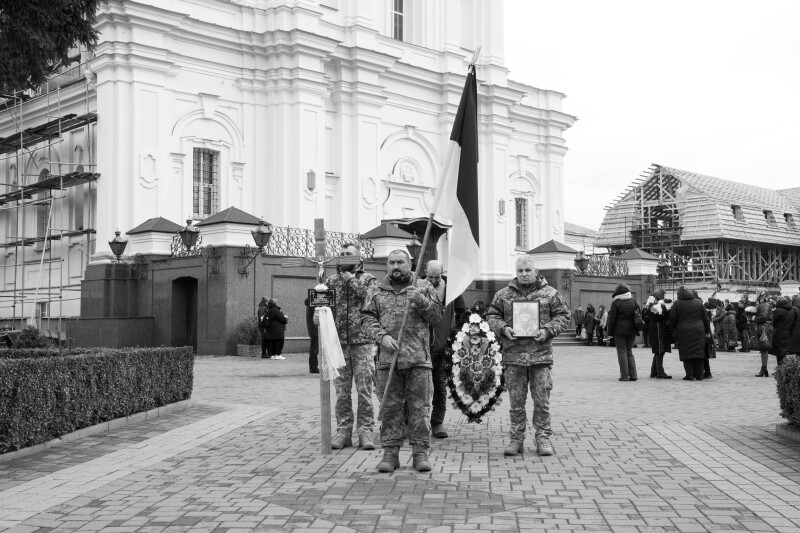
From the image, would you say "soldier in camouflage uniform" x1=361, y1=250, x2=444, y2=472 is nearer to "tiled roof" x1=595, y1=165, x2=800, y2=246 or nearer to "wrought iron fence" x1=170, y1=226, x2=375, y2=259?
"wrought iron fence" x1=170, y1=226, x2=375, y2=259

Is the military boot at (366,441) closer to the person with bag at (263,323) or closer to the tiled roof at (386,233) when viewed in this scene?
the person with bag at (263,323)

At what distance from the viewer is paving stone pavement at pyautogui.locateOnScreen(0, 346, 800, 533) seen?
6812mm

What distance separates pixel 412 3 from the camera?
4231cm

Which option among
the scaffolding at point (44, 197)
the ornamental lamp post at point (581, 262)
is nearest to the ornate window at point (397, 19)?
the ornamental lamp post at point (581, 262)

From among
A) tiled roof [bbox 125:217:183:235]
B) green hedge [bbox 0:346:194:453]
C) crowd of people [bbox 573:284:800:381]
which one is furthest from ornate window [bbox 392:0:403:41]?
green hedge [bbox 0:346:194:453]

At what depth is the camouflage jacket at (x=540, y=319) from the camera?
988 cm

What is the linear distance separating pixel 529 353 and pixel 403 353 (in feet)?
5.49

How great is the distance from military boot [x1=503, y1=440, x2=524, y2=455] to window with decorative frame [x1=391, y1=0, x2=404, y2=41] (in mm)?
34506

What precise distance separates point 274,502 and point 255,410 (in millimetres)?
6166

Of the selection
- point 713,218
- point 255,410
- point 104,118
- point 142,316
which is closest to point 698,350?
point 255,410

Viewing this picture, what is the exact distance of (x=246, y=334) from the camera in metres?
26.1

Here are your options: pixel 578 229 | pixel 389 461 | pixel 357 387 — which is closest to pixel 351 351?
pixel 357 387

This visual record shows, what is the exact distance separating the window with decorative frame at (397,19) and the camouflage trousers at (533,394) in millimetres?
34059

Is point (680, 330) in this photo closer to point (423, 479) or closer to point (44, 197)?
point (423, 479)
